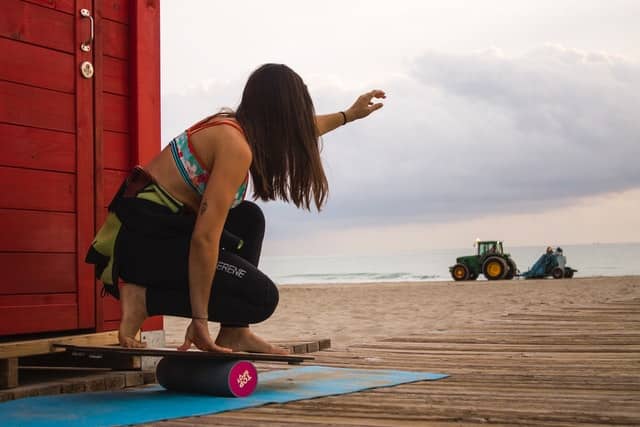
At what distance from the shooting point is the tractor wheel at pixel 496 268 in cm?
2500

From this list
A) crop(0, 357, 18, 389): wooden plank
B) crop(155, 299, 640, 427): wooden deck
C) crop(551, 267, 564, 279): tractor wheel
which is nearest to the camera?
crop(155, 299, 640, 427): wooden deck

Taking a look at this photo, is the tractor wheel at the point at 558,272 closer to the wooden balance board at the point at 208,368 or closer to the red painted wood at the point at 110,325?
the red painted wood at the point at 110,325

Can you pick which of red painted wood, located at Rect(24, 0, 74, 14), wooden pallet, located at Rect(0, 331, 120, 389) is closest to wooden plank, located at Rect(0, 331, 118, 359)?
wooden pallet, located at Rect(0, 331, 120, 389)

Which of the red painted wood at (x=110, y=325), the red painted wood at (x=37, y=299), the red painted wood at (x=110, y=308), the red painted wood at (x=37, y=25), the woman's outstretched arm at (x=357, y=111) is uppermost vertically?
the red painted wood at (x=37, y=25)

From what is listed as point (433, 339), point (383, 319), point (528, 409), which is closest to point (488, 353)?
point (433, 339)

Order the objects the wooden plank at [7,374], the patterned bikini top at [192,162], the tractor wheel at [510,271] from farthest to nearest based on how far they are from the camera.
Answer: the tractor wheel at [510,271] → the wooden plank at [7,374] → the patterned bikini top at [192,162]

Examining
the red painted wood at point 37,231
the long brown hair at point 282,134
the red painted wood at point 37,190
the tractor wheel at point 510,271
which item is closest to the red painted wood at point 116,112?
the red painted wood at point 37,190

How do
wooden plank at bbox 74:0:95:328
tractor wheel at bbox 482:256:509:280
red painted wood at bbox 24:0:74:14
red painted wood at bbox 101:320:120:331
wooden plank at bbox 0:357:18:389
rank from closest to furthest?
wooden plank at bbox 0:357:18:389 → red painted wood at bbox 24:0:74:14 → wooden plank at bbox 74:0:95:328 → red painted wood at bbox 101:320:120:331 → tractor wheel at bbox 482:256:509:280

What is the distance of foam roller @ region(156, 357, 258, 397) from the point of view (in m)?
2.97

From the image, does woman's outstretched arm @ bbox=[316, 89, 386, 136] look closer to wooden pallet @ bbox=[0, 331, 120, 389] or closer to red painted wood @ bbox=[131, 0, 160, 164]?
red painted wood @ bbox=[131, 0, 160, 164]

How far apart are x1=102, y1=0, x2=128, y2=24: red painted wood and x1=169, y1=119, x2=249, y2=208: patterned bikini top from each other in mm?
1202

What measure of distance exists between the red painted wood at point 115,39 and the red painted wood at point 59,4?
8.1 inches

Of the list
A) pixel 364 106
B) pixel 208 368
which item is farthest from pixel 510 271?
pixel 208 368

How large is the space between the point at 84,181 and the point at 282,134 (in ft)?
3.88
